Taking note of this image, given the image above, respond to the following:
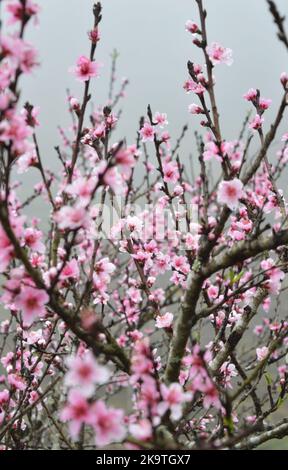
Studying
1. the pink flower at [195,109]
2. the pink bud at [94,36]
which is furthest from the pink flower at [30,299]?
the pink flower at [195,109]

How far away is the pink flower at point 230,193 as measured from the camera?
90.2 inches

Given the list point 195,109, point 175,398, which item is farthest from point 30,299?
point 195,109

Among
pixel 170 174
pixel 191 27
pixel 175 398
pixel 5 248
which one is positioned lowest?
pixel 175 398

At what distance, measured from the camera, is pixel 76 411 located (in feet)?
4.74

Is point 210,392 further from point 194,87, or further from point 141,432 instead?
point 194,87

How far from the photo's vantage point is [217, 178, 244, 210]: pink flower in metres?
2.29

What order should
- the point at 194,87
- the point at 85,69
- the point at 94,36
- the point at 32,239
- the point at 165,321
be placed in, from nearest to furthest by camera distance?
the point at 32,239
the point at 85,69
the point at 94,36
the point at 165,321
the point at 194,87

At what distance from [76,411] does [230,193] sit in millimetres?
1453

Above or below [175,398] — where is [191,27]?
above

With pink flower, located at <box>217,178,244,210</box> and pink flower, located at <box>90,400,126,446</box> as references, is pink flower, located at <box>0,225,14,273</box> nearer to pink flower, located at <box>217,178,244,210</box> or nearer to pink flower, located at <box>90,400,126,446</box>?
pink flower, located at <box>90,400,126,446</box>

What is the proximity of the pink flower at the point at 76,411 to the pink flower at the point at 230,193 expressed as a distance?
1.33 meters

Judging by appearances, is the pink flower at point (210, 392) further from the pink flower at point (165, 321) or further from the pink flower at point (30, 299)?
the pink flower at point (165, 321)

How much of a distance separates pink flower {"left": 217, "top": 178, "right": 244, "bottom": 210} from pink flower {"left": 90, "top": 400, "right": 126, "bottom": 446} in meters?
1.30

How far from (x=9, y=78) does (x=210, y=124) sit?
1.66m
